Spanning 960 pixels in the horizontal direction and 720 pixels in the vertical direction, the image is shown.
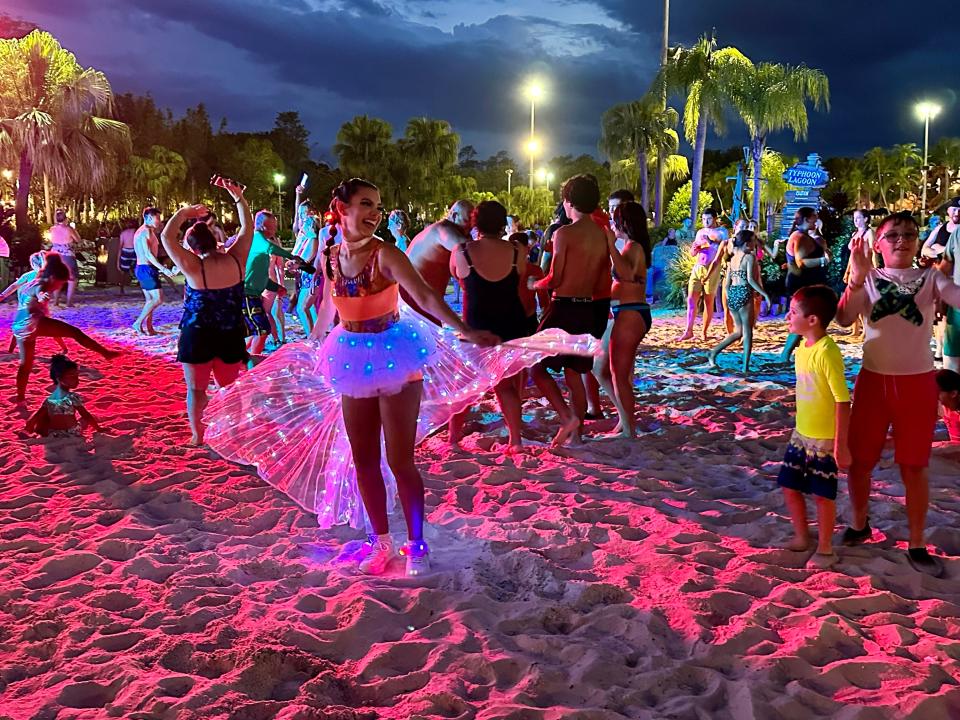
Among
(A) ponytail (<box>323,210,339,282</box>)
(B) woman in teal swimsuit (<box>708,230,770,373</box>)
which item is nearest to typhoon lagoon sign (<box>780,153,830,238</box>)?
(B) woman in teal swimsuit (<box>708,230,770,373</box>)

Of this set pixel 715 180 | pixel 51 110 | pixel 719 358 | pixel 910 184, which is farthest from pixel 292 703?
pixel 910 184

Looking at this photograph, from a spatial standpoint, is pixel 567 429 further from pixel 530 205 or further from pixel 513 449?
pixel 530 205

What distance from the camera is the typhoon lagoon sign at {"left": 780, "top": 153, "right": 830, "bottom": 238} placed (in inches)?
810

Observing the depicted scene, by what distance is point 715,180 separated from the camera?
232 feet

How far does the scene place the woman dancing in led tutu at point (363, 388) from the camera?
12.0 feet

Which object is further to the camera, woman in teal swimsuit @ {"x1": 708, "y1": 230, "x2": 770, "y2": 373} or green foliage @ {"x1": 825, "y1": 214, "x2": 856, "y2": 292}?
green foliage @ {"x1": 825, "y1": 214, "x2": 856, "y2": 292}

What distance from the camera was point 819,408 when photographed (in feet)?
12.2

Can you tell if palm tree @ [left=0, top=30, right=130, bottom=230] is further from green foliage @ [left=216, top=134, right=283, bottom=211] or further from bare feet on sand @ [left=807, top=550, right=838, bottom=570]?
bare feet on sand @ [left=807, top=550, right=838, bottom=570]

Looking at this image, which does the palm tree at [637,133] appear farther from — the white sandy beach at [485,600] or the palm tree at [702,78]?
the white sandy beach at [485,600]

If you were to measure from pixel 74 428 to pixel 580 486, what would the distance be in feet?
14.6

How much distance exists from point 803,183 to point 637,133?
67.5ft

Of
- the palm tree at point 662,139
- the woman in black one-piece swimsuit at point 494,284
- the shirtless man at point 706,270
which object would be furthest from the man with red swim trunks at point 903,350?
the palm tree at point 662,139

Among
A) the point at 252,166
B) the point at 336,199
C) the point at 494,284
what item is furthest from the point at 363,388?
the point at 252,166

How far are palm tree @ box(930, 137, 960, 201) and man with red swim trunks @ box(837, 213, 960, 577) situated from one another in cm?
7059
